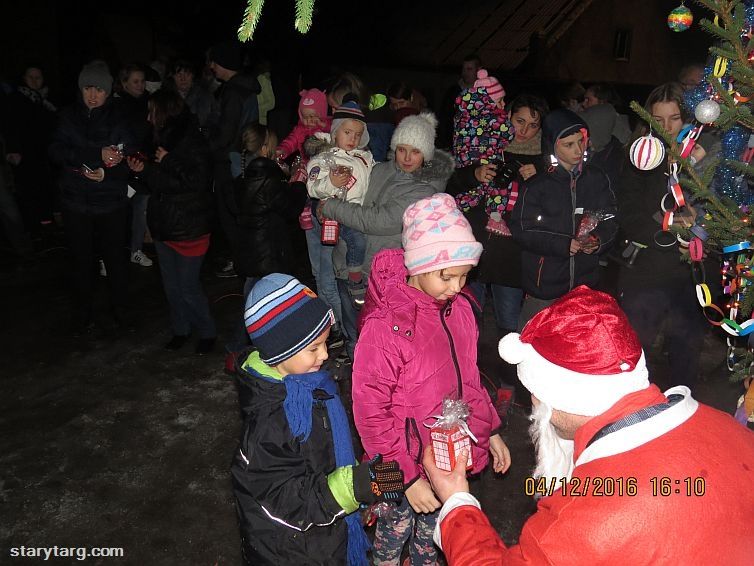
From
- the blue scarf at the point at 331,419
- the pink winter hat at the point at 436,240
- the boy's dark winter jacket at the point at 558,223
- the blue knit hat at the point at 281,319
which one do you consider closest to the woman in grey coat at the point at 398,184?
the boy's dark winter jacket at the point at 558,223

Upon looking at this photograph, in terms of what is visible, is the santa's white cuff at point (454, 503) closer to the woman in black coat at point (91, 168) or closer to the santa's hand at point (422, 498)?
the santa's hand at point (422, 498)

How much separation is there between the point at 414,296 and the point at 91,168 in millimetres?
4059

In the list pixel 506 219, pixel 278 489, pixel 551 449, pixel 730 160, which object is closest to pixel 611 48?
pixel 506 219

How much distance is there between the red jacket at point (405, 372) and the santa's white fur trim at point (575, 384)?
874mm

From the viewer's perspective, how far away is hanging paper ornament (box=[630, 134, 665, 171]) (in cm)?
383

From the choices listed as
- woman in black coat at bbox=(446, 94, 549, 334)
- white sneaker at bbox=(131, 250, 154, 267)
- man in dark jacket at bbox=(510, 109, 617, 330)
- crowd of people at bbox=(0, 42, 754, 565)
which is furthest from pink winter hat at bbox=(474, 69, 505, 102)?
white sneaker at bbox=(131, 250, 154, 267)

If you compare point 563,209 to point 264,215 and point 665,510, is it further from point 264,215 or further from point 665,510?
point 665,510

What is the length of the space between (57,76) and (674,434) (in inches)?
498

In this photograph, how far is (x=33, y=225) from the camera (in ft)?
31.0

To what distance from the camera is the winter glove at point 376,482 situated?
238cm

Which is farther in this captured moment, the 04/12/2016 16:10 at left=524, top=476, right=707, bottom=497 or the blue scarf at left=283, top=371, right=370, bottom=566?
the blue scarf at left=283, top=371, right=370, bottom=566

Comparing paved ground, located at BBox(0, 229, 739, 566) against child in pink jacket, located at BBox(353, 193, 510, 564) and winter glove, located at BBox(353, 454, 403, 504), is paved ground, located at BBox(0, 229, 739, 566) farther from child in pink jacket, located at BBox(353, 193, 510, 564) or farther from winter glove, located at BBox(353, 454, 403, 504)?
winter glove, located at BBox(353, 454, 403, 504)

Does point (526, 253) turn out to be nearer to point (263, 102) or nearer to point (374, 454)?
point (374, 454)

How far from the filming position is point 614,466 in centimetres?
163
